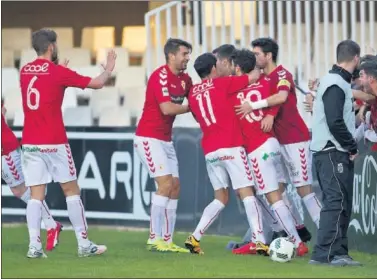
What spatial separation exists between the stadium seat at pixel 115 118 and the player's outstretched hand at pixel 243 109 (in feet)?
13.2

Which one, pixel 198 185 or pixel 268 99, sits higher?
pixel 268 99

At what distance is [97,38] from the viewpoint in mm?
20328

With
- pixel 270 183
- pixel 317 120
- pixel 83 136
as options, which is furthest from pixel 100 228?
pixel 317 120

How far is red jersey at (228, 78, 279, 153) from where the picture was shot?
11844 mm

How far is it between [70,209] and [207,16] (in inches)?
208

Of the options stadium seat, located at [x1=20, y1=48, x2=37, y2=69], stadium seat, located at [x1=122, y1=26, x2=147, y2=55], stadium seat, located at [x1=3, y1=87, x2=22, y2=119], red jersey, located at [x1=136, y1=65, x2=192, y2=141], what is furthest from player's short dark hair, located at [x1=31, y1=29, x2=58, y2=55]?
stadium seat, located at [x1=122, y1=26, x2=147, y2=55]

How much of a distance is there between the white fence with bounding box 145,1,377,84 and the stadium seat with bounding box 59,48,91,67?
2.79 m

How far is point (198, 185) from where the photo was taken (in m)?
14.7

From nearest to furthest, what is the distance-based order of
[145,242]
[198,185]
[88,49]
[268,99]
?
[268,99] < [145,242] < [198,185] < [88,49]

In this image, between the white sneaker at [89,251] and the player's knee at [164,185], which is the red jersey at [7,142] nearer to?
the player's knee at [164,185]

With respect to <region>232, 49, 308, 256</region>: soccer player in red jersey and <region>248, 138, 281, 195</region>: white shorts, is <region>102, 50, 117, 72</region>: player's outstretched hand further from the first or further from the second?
<region>248, 138, 281, 195</region>: white shorts

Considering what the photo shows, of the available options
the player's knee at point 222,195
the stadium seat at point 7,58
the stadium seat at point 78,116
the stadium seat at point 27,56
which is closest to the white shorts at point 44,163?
the player's knee at point 222,195

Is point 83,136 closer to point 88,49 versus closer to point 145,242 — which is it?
point 145,242

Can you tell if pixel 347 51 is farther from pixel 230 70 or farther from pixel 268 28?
pixel 268 28
